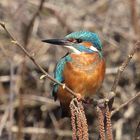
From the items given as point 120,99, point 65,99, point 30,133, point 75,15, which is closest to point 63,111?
point 65,99

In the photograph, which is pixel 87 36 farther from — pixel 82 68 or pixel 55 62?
pixel 55 62

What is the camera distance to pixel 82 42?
9.45 feet

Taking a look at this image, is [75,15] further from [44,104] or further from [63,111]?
[63,111]

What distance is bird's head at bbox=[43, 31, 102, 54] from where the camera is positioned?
278cm

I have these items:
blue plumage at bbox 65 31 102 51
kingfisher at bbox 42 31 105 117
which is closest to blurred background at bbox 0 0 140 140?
kingfisher at bbox 42 31 105 117

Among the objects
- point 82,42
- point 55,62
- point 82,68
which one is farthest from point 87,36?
point 55,62

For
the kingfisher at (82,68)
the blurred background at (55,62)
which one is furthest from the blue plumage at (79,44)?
the blurred background at (55,62)

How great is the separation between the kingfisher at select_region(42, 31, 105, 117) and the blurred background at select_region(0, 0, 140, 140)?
1696 millimetres

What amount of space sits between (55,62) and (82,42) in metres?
2.58

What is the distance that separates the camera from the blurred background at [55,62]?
502 cm

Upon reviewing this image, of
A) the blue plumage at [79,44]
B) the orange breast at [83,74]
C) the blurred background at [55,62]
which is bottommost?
the orange breast at [83,74]

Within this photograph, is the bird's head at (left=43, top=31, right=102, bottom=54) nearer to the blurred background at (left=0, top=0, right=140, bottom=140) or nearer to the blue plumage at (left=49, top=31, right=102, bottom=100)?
the blue plumage at (left=49, top=31, right=102, bottom=100)

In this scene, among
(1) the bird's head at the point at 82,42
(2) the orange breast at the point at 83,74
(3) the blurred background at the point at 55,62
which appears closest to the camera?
(1) the bird's head at the point at 82,42

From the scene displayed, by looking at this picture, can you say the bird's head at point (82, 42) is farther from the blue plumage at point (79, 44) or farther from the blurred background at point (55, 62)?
the blurred background at point (55, 62)
